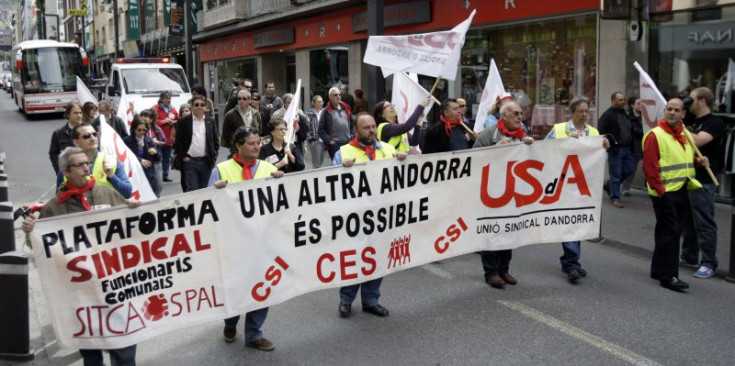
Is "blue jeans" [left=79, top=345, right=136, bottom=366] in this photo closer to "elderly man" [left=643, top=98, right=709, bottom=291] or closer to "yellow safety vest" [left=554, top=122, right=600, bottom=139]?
"yellow safety vest" [left=554, top=122, right=600, bottom=139]

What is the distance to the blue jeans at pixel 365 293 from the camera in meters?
5.80

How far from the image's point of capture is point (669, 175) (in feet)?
21.5

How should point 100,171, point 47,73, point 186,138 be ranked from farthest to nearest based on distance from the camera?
1. point 47,73
2. point 186,138
3. point 100,171

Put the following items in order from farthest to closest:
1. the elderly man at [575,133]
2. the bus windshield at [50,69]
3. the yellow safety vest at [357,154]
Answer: the bus windshield at [50,69] → the elderly man at [575,133] → the yellow safety vest at [357,154]

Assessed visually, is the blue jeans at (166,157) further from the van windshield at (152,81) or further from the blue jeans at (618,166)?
the blue jeans at (618,166)

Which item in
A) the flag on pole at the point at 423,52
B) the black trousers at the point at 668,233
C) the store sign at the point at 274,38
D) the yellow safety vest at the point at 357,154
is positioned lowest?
the black trousers at the point at 668,233

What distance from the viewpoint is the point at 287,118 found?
7738 mm

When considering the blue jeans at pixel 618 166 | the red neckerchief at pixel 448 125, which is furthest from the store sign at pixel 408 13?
the red neckerchief at pixel 448 125

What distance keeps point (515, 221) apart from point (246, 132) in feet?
8.66

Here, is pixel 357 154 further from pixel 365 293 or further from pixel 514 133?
pixel 514 133

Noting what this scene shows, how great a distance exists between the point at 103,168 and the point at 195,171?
313 cm

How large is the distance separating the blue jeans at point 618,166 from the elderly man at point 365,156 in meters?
5.96

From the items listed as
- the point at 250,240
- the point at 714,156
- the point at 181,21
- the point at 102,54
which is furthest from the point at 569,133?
the point at 102,54

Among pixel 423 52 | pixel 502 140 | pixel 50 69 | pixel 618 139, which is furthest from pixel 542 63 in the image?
pixel 50 69
